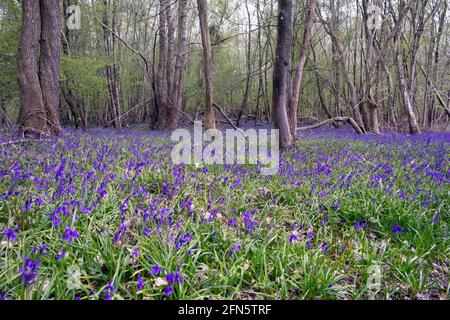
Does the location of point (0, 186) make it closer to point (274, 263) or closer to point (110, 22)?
point (274, 263)

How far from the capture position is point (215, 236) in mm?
2877

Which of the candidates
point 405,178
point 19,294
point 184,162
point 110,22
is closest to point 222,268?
point 19,294

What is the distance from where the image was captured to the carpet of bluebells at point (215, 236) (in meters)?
2.15

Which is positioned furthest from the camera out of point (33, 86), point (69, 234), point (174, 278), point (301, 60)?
point (301, 60)

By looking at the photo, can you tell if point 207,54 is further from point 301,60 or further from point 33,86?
point 33,86

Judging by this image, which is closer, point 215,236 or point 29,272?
point 29,272

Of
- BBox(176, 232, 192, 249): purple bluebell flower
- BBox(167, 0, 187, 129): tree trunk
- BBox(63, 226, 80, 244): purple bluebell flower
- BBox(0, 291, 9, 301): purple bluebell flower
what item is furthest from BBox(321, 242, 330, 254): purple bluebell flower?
BBox(167, 0, 187, 129): tree trunk

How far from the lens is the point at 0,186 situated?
→ 3.27 metres

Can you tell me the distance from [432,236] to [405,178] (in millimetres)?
1933

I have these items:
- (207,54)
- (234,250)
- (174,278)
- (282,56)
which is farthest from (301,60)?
(174,278)

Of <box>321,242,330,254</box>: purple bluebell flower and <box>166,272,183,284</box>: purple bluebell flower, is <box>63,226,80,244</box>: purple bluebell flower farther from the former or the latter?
<box>321,242,330,254</box>: purple bluebell flower

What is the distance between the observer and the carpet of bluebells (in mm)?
2146

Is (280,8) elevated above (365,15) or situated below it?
below
